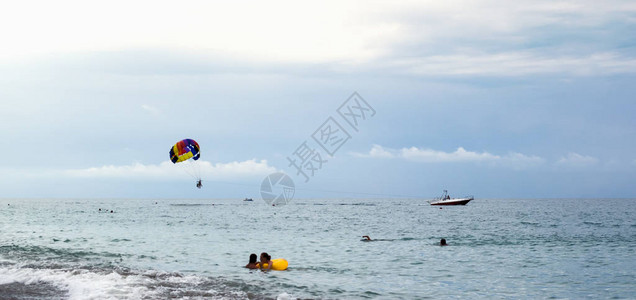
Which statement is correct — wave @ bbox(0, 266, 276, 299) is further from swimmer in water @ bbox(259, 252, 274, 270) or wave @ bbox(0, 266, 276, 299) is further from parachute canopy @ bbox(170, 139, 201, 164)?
parachute canopy @ bbox(170, 139, 201, 164)

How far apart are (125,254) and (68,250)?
517cm

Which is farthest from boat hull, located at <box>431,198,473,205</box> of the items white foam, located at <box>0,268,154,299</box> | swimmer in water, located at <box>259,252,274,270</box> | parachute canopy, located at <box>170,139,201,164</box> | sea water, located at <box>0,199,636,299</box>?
white foam, located at <box>0,268,154,299</box>

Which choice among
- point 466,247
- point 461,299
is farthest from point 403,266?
point 466,247

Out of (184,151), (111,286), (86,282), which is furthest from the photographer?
(184,151)

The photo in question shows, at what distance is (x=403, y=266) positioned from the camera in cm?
2988

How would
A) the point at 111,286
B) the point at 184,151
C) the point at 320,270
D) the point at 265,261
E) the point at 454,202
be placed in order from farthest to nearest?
the point at 454,202, the point at 184,151, the point at 320,270, the point at 265,261, the point at 111,286

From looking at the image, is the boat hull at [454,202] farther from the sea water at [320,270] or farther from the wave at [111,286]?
the wave at [111,286]

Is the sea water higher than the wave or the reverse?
the reverse

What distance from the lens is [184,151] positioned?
186 ft

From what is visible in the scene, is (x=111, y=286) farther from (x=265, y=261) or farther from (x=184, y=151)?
(x=184, y=151)

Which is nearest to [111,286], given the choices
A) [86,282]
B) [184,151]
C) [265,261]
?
[86,282]

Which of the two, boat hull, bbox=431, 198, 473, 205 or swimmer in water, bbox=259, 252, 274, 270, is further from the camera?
boat hull, bbox=431, 198, 473, 205

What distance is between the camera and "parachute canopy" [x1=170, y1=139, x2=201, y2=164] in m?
56.9

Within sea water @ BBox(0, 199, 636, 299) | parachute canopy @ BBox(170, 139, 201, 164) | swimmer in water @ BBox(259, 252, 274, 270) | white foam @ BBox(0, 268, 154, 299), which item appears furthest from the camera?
parachute canopy @ BBox(170, 139, 201, 164)
